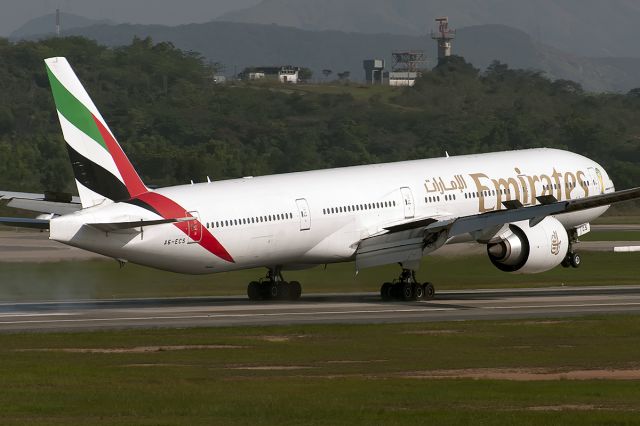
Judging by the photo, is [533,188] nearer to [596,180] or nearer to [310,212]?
[596,180]

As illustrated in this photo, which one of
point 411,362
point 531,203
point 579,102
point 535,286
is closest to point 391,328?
point 411,362

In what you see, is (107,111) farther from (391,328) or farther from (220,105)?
(391,328)

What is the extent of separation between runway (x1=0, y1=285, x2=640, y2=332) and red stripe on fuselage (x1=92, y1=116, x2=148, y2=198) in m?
4.11

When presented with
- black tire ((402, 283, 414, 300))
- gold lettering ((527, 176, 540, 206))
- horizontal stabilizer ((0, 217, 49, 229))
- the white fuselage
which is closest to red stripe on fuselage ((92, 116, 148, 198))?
the white fuselage

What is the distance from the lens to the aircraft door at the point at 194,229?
161 ft

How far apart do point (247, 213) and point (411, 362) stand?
648 inches

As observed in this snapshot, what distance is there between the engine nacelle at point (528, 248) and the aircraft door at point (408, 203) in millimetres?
3533

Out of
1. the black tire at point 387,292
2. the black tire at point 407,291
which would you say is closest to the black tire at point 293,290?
the black tire at point 387,292

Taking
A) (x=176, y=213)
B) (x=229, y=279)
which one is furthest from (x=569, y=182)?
(x=176, y=213)

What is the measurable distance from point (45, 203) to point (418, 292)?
13909mm

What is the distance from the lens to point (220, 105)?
184m

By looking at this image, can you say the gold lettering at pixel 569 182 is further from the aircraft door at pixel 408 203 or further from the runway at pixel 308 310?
the aircraft door at pixel 408 203

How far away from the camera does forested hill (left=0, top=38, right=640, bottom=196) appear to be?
139250 mm

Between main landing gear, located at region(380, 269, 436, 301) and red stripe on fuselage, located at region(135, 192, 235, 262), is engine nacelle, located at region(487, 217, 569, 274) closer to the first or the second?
main landing gear, located at region(380, 269, 436, 301)
